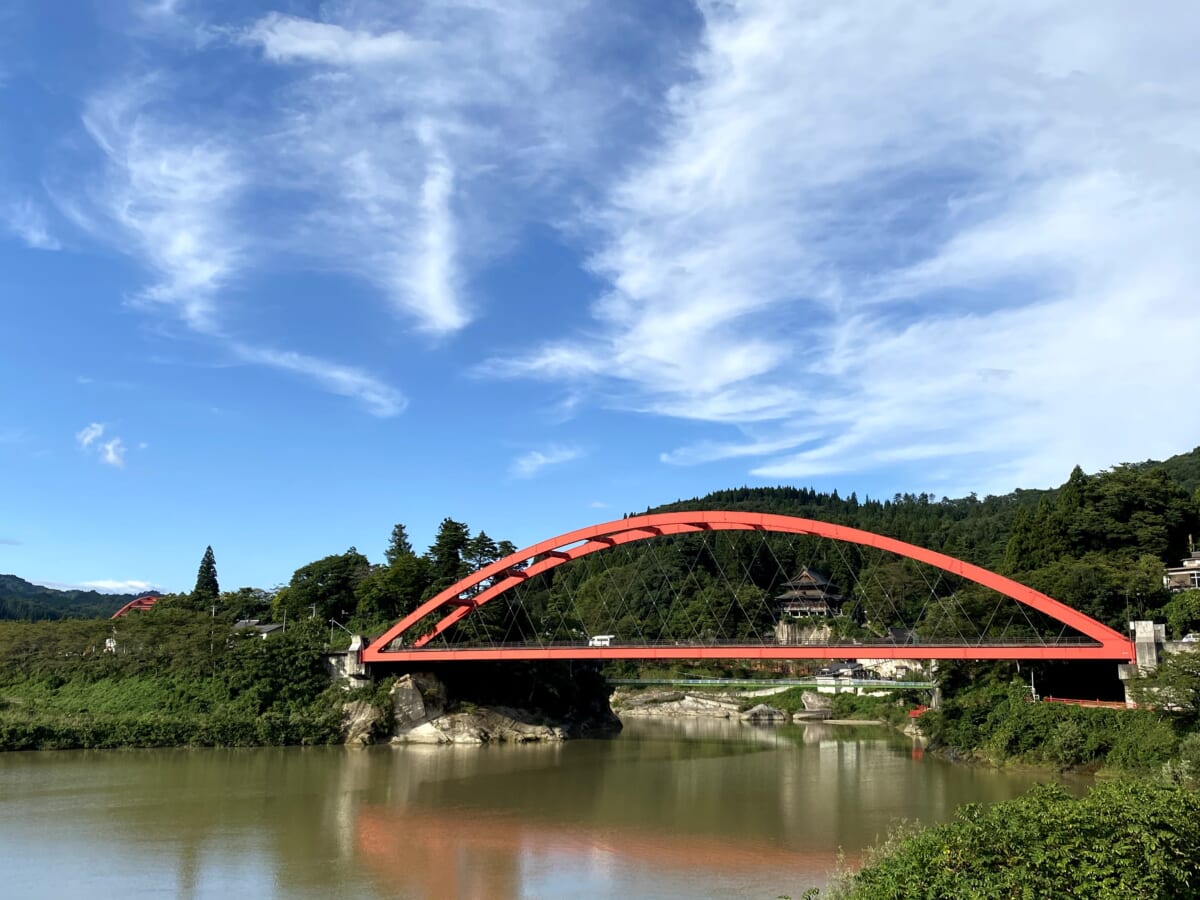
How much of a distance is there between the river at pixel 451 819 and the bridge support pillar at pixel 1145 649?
382cm

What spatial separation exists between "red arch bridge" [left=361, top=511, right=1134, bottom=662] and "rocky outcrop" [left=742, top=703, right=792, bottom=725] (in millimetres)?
4993

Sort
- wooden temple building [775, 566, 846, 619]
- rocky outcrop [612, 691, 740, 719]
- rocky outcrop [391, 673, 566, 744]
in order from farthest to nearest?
wooden temple building [775, 566, 846, 619] < rocky outcrop [612, 691, 740, 719] < rocky outcrop [391, 673, 566, 744]

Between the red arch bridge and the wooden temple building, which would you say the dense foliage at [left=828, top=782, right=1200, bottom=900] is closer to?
the red arch bridge

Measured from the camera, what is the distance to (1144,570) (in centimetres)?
2883

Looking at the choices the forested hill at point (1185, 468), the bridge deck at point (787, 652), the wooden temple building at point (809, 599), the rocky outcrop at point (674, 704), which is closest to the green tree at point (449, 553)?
the bridge deck at point (787, 652)

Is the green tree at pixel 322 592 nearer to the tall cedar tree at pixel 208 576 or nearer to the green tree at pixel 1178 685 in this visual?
the tall cedar tree at pixel 208 576

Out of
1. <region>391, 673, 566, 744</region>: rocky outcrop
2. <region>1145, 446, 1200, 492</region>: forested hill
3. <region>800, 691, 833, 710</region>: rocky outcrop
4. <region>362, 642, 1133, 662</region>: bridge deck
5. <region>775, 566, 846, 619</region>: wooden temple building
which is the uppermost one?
<region>1145, 446, 1200, 492</region>: forested hill

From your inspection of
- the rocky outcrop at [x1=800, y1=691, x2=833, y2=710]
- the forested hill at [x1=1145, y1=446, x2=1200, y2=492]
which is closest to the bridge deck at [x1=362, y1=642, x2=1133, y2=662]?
the rocky outcrop at [x1=800, y1=691, x2=833, y2=710]

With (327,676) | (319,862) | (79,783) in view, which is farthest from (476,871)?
(327,676)

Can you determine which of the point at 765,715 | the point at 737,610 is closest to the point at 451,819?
the point at 765,715

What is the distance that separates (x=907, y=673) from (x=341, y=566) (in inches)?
1263

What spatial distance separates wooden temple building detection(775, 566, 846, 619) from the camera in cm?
5991

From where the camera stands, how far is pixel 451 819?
19.0 metres

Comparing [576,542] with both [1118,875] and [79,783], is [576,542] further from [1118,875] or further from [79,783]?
[1118,875]
